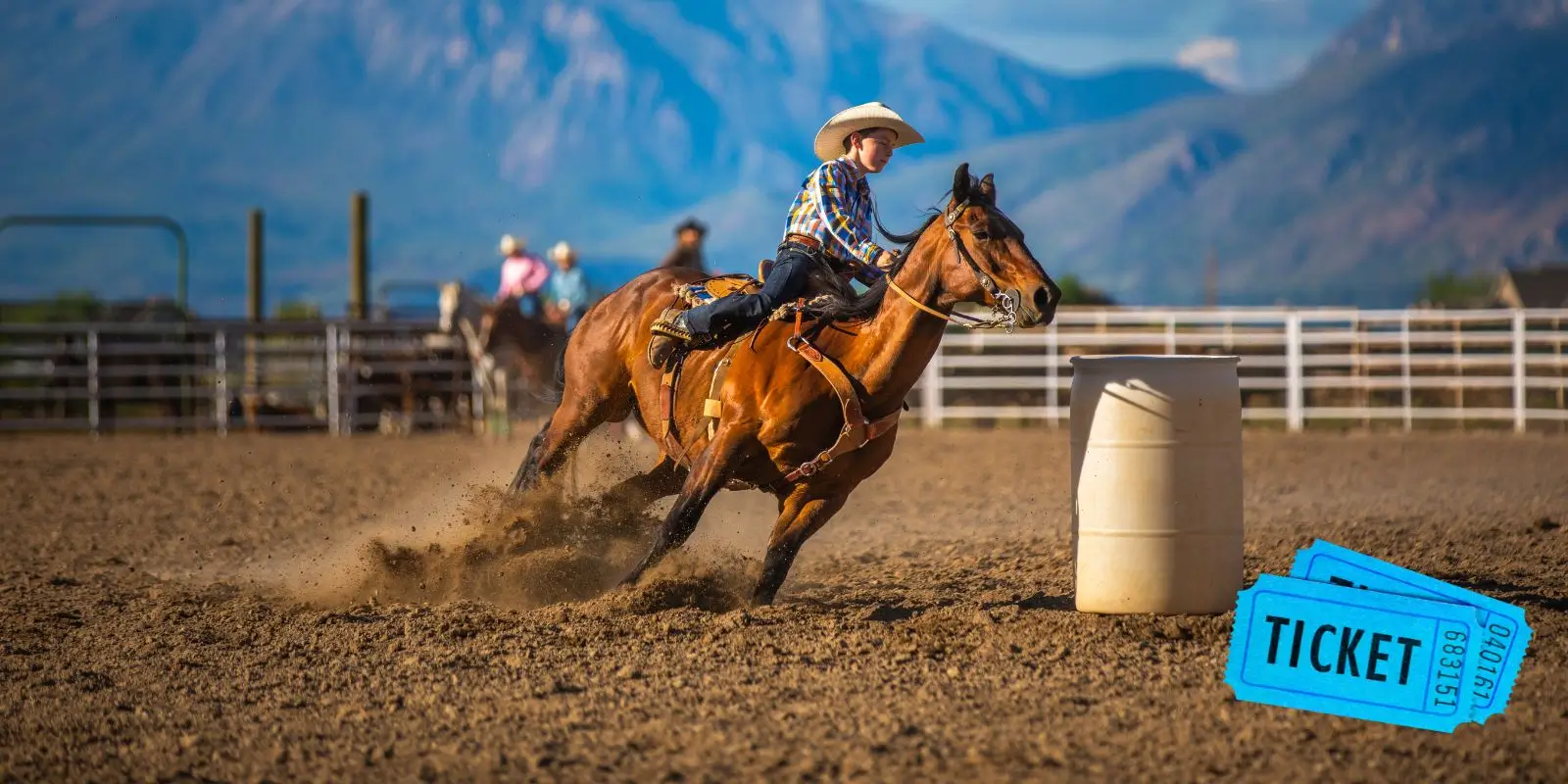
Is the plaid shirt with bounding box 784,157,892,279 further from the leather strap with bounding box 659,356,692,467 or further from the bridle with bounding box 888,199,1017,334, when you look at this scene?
the leather strap with bounding box 659,356,692,467

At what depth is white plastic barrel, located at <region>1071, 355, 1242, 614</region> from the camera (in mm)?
5453

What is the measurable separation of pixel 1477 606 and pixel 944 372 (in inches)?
646

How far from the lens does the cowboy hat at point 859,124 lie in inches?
244

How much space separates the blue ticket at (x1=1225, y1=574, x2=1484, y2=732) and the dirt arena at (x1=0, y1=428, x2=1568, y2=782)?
0.42 feet

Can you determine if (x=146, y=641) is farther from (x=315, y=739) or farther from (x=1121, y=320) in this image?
(x=1121, y=320)

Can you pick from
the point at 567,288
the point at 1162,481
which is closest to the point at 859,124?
the point at 1162,481

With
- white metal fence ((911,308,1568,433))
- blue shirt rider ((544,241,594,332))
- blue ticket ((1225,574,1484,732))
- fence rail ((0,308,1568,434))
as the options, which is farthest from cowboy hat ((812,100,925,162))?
fence rail ((0,308,1568,434))

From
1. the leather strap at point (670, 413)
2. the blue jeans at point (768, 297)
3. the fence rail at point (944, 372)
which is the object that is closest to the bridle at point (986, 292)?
the blue jeans at point (768, 297)

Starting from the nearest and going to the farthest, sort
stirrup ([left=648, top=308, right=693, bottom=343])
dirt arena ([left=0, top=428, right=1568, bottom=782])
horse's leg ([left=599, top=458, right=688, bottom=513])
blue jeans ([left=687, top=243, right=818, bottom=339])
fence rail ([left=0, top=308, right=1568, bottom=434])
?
1. dirt arena ([left=0, top=428, right=1568, bottom=782])
2. blue jeans ([left=687, top=243, right=818, bottom=339])
3. stirrup ([left=648, top=308, right=693, bottom=343])
4. horse's leg ([left=599, top=458, right=688, bottom=513])
5. fence rail ([left=0, top=308, right=1568, bottom=434])

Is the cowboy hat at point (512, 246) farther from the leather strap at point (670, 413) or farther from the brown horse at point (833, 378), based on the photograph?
the brown horse at point (833, 378)

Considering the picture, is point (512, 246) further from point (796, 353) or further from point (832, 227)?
point (796, 353)

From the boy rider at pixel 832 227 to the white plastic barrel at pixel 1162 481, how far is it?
3.49 feet

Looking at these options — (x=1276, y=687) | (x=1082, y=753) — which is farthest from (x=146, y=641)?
(x=1276, y=687)

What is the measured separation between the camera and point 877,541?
29.2 feet
